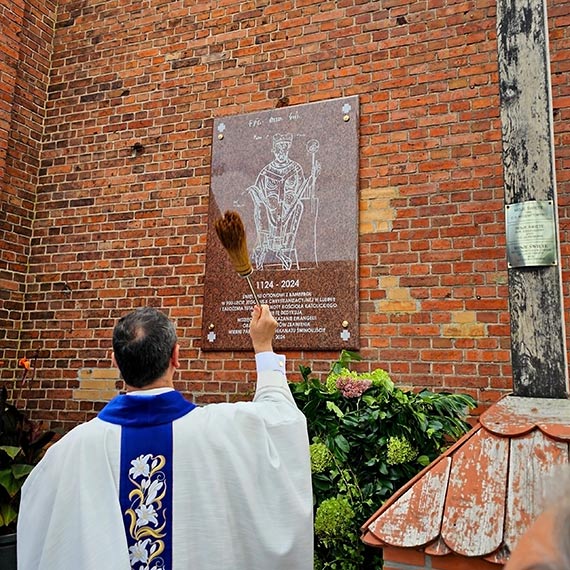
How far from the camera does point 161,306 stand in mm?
5004

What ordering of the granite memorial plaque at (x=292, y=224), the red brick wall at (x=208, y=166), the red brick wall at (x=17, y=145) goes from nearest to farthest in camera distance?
the red brick wall at (x=208, y=166) < the granite memorial plaque at (x=292, y=224) < the red brick wall at (x=17, y=145)

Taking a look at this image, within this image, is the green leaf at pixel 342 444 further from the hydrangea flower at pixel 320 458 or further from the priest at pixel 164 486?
the priest at pixel 164 486

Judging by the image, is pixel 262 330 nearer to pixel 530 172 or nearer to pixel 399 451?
pixel 399 451

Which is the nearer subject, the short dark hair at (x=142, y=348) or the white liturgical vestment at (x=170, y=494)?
the white liturgical vestment at (x=170, y=494)

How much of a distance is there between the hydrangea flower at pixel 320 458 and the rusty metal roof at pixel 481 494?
87cm

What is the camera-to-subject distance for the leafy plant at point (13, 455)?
150 inches

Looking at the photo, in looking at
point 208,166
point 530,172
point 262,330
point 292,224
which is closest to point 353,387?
point 262,330

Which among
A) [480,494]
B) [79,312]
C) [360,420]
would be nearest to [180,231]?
[79,312]

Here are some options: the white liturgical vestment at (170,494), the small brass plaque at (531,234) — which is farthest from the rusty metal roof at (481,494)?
the small brass plaque at (531,234)

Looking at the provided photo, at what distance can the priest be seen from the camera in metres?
1.85

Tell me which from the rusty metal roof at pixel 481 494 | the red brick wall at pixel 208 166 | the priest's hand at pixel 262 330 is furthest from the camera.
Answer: the red brick wall at pixel 208 166

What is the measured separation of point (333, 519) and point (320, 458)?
0.28m

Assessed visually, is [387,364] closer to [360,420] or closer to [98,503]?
[360,420]

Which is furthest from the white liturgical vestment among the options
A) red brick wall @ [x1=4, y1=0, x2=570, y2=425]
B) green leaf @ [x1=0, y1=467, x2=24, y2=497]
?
red brick wall @ [x1=4, y1=0, x2=570, y2=425]
